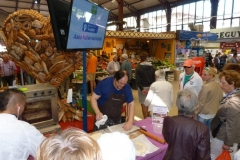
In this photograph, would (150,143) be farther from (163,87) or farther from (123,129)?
(163,87)

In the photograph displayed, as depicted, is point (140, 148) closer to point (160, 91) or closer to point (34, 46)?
point (160, 91)

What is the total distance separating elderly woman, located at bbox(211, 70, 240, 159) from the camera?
2076 millimetres

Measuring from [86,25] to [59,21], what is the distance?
0.30 metres

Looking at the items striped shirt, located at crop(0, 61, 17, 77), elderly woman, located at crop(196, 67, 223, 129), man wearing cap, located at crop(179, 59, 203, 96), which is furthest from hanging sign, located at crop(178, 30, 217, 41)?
striped shirt, located at crop(0, 61, 17, 77)

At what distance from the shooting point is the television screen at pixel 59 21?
1864 mm

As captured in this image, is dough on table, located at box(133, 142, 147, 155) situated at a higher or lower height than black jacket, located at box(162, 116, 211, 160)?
lower

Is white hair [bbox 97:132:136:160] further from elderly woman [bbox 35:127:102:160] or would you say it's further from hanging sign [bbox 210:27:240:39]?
hanging sign [bbox 210:27:240:39]

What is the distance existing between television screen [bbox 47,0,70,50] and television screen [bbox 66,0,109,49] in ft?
0.34

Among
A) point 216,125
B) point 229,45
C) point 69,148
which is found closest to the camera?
point 69,148

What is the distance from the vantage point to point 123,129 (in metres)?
2.09

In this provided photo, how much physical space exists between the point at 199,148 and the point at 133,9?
66.3 feet

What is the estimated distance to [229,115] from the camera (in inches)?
82.4

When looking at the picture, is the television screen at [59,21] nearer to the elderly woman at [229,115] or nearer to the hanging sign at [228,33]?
the elderly woman at [229,115]

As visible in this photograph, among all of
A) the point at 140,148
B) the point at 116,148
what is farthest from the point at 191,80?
the point at 116,148
